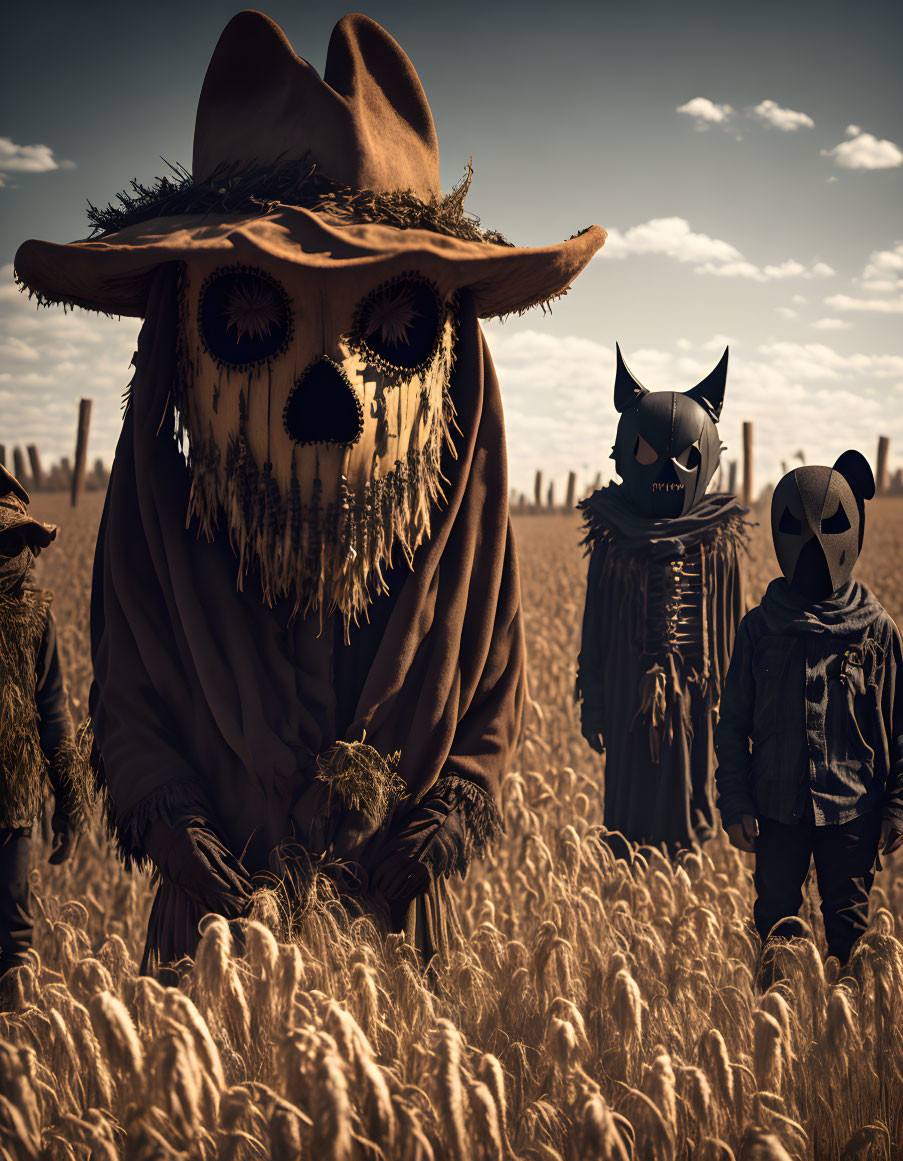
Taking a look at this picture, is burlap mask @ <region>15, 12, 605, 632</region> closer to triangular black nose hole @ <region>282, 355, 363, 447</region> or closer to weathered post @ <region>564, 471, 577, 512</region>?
triangular black nose hole @ <region>282, 355, 363, 447</region>

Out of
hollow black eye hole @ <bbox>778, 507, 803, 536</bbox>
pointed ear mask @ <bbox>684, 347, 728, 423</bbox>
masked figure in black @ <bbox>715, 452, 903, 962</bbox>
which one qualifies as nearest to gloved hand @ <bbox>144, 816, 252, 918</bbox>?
masked figure in black @ <bbox>715, 452, 903, 962</bbox>

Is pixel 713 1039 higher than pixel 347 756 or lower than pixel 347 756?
lower

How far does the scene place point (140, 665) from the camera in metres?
2.88

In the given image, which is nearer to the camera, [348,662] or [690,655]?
[348,662]

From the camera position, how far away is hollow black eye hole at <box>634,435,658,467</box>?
4438 millimetres

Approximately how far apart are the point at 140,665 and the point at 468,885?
2578 mm

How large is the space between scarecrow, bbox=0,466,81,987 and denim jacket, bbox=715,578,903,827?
241cm

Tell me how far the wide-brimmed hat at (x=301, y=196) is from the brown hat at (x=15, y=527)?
2.85 ft

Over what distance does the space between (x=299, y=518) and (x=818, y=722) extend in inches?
68.9

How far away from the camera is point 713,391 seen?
→ 15.1 ft

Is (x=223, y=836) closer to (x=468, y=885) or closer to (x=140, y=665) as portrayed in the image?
(x=140, y=665)

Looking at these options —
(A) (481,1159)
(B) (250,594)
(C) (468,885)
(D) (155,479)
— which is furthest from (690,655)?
(A) (481,1159)

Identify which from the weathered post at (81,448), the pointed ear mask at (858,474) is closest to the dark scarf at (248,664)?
the pointed ear mask at (858,474)

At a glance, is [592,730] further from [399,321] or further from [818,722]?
[399,321]
